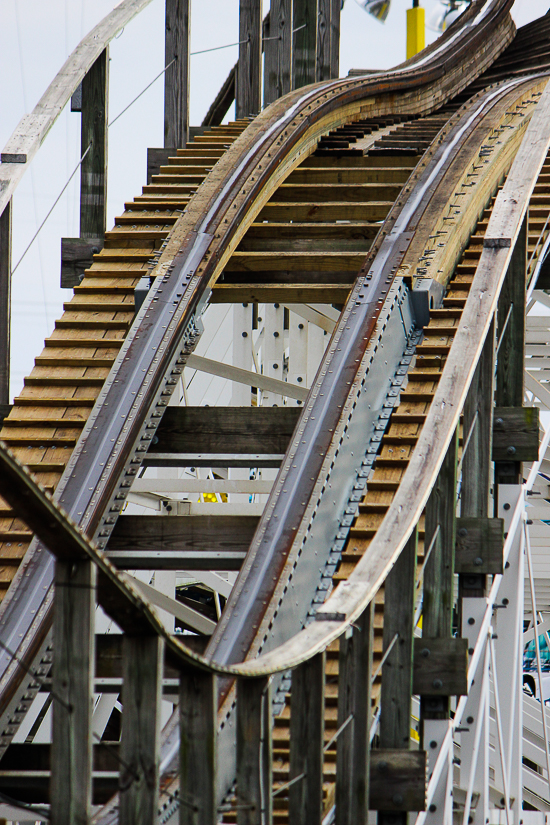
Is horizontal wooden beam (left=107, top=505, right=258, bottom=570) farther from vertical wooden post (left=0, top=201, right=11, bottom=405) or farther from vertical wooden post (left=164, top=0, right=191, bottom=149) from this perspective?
vertical wooden post (left=164, top=0, right=191, bottom=149)

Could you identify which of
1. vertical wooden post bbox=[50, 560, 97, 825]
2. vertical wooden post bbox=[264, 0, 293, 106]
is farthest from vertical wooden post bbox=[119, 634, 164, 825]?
vertical wooden post bbox=[264, 0, 293, 106]

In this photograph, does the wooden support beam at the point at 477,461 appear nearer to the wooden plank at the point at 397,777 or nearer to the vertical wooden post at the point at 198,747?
the wooden plank at the point at 397,777

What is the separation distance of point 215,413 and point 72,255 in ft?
5.21

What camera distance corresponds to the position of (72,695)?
1.84 meters

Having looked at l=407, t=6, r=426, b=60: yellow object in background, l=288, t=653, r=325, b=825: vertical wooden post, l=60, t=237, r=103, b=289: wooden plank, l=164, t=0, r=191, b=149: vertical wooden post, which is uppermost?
l=407, t=6, r=426, b=60: yellow object in background

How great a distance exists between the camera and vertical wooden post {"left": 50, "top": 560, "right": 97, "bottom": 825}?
6.01 ft

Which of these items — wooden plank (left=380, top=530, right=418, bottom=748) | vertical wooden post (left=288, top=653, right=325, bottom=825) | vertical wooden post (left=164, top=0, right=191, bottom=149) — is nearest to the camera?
vertical wooden post (left=288, top=653, right=325, bottom=825)

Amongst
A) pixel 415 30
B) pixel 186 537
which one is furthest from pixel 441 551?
pixel 415 30

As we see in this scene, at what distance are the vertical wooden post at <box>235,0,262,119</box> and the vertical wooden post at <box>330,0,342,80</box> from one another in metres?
1.94

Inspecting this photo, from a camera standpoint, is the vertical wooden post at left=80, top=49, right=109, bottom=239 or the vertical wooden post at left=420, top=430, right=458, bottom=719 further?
the vertical wooden post at left=80, top=49, right=109, bottom=239

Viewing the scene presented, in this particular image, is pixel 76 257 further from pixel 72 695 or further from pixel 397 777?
pixel 72 695

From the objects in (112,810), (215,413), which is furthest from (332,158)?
(112,810)

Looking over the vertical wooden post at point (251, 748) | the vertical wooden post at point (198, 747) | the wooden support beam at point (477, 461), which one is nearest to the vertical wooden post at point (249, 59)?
the wooden support beam at point (477, 461)

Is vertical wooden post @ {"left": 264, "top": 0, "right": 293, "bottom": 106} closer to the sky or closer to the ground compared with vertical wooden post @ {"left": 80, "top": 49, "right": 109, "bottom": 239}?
closer to the sky
